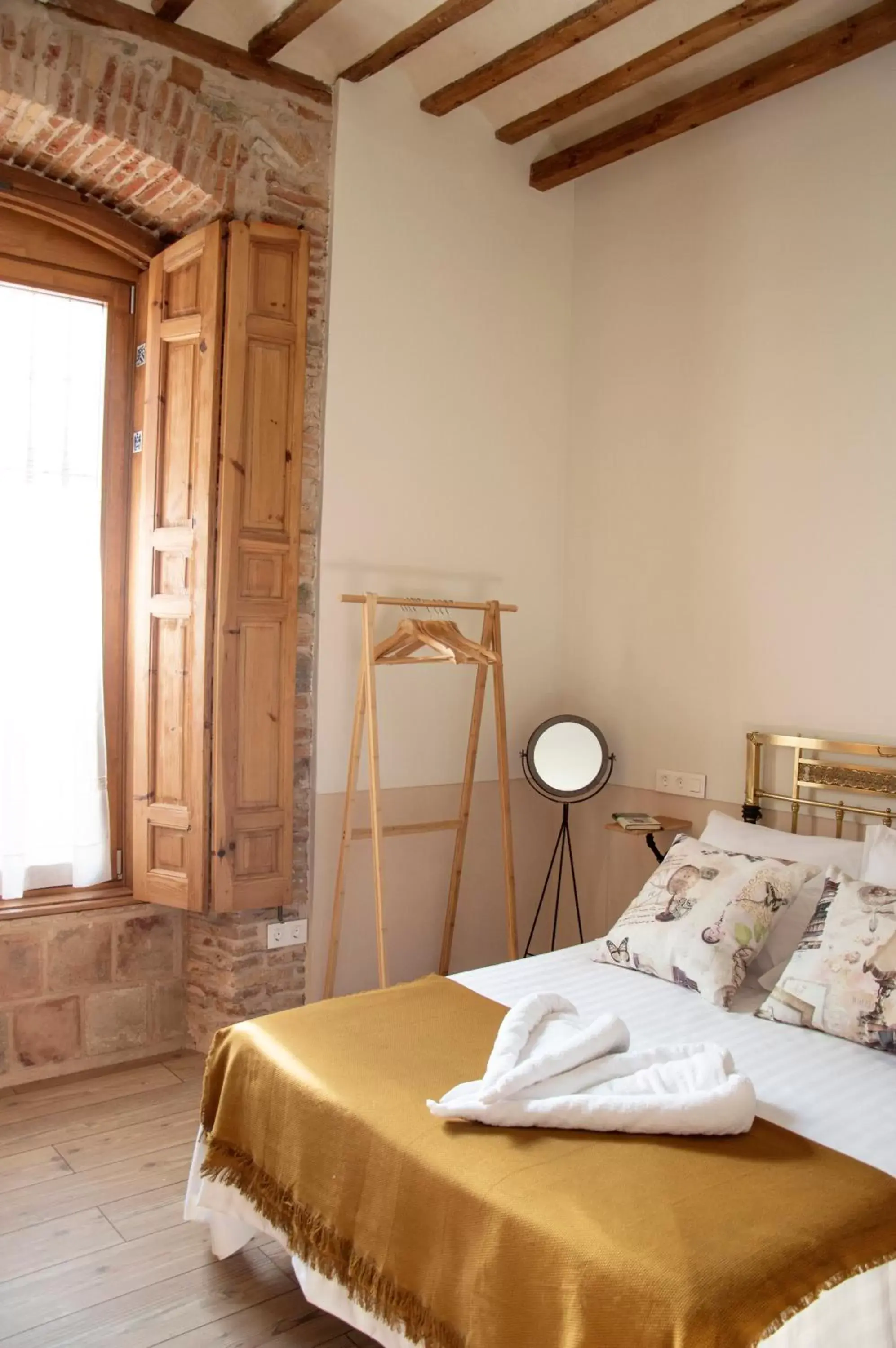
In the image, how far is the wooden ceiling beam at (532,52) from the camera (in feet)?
10.6

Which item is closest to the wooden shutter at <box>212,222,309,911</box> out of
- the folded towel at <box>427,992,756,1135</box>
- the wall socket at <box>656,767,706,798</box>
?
the wall socket at <box>656,767,706,798</box>

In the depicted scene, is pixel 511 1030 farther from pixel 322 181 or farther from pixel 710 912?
pixel 322 181

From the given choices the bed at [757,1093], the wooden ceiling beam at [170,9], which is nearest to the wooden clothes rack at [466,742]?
the bed at [757,1093]

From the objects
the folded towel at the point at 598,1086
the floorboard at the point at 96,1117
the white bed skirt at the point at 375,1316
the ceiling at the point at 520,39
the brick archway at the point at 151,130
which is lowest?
the floorboard at the point at 96,1117

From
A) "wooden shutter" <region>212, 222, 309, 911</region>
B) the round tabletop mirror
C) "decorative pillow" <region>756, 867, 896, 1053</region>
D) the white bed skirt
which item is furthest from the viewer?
the round tabletop mirror

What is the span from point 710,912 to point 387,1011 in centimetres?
94

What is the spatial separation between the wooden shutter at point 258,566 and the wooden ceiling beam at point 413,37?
63cm

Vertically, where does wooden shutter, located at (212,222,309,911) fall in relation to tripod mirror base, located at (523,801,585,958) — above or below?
above

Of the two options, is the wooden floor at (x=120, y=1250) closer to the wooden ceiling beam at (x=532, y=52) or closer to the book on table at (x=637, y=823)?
the book on table at (x=637, y=823)

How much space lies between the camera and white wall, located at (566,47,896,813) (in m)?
3.38

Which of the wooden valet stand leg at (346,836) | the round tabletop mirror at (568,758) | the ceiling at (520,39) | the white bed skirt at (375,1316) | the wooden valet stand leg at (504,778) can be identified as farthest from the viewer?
the round tabletop mirror at (568,758)

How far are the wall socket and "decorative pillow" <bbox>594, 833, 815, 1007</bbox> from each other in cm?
72

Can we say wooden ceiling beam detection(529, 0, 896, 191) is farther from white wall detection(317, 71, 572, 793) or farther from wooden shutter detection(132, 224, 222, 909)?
wooden shutter detection(132, 224, 222, 909)

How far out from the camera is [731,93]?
361cm
